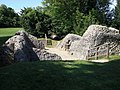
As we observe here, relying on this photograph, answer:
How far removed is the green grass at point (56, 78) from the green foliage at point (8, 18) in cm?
4551

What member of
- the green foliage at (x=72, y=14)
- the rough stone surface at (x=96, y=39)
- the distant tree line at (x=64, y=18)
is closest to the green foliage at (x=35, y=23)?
the distant tree line at (x=64, y=18)

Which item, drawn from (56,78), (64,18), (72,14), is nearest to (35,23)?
(64,18)

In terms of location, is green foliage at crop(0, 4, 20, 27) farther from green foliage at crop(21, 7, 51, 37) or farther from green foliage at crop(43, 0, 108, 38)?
→ green foliage at crop(21, 7, 51, 37)

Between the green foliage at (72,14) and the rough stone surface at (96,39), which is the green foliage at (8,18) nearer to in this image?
the green foliage at (72,14)

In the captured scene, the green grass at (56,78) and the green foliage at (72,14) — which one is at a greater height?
the green foliage at (72,14)

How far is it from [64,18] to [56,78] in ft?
114

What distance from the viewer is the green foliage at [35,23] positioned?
3803 centimetres

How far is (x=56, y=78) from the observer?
827cm

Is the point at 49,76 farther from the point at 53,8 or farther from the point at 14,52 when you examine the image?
the point at 53,8

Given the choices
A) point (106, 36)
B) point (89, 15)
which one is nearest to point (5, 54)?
point (106, 36)

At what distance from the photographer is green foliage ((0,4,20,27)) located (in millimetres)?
59781

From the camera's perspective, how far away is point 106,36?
21.2 m

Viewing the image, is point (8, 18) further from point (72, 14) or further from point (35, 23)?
point (35, 23)

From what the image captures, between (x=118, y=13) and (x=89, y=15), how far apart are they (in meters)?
5.00
